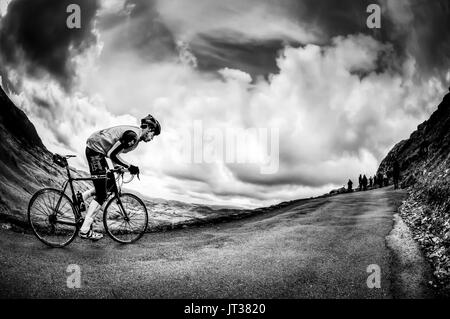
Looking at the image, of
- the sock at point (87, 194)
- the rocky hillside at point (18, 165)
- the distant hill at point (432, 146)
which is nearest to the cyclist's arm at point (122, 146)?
the sock at point (87, 194)

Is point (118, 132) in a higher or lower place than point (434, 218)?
higher

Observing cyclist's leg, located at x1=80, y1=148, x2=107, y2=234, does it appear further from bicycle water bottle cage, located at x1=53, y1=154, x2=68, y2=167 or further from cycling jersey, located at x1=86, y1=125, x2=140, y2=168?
bicycle water bottle cage, located at x1=53, y1=154, x2=68, y2=167

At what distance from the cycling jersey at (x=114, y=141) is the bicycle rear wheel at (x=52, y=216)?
1258mm

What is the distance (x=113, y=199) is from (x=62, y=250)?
1389 millimetres

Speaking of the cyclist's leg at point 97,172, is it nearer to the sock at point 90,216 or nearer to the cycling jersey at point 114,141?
the sock at point 90,216

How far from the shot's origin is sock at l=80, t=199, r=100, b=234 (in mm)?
5824

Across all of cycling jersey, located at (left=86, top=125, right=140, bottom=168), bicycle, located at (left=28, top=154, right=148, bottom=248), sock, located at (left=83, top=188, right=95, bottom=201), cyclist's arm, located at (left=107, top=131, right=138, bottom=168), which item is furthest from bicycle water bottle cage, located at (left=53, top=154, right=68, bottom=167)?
cyclist's arm, located at (left=107, top=131, right=138, bottom=168)

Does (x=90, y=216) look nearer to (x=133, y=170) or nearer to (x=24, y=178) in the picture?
(x=133, y=170)

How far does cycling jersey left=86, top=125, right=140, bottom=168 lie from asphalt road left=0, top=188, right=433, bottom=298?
196cm

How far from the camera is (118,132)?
6.11 metres

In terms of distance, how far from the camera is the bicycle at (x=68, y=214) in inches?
230

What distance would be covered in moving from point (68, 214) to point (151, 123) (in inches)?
105
